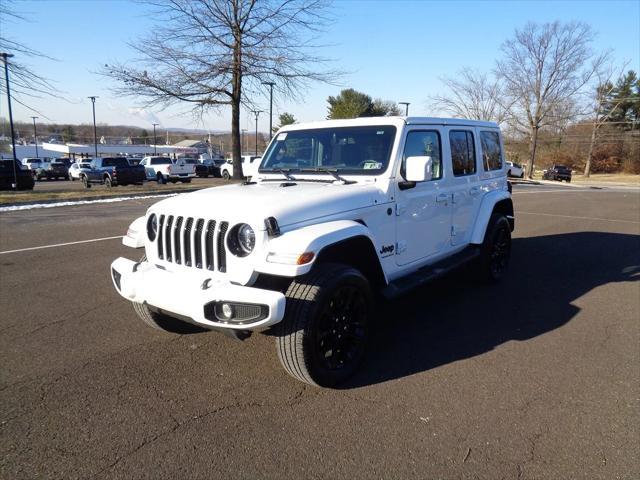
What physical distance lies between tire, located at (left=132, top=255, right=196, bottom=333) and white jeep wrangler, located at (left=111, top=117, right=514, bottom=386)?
0.04 feet

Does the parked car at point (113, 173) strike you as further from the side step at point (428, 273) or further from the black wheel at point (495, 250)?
the side step at point (428, 273)

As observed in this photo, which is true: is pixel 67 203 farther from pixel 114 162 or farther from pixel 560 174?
pixel 560 174

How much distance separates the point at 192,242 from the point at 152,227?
629 millimetres

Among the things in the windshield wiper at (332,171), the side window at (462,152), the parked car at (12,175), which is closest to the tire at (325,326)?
the windshield wiper at (332,171)

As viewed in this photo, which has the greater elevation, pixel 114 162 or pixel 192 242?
pixel 114 162

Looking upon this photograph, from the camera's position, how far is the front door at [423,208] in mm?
4137

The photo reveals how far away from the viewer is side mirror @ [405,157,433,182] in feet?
12.6

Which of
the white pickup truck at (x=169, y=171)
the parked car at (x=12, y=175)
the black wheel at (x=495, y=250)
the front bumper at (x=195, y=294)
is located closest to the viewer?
the front bumper at (x=195, y=294)

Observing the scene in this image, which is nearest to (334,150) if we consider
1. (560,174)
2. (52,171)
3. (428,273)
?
(428,273)

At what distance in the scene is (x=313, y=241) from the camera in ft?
9.75

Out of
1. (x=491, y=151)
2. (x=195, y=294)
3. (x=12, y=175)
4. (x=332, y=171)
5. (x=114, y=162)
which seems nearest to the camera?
(x=195, y=294)

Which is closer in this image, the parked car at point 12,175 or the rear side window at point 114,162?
the parked car at point 12,175

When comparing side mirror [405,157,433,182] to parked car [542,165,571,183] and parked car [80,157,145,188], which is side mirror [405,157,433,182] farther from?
parked car [542,165,571,183]

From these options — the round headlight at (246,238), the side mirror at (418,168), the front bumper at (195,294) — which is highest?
the side mirror at (418,168)
